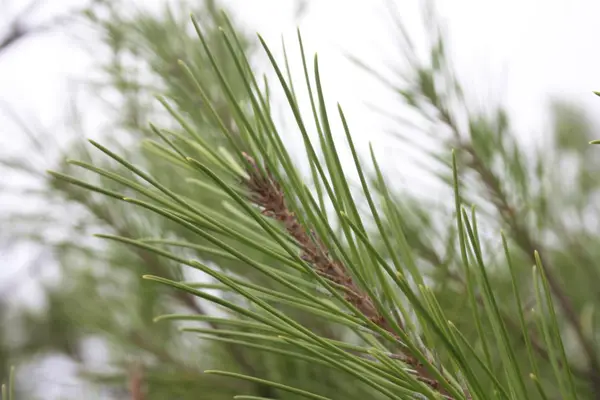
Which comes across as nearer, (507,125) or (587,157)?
(507,125)

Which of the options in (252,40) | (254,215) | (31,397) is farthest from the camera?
(31,397)

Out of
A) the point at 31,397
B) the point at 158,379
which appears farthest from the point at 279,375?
the point at 31,397

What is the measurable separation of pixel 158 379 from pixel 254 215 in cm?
35

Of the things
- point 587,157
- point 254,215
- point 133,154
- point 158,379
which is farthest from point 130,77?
point 587,157

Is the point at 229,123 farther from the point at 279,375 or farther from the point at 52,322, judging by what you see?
the point at 52,322

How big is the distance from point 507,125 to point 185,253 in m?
0.27

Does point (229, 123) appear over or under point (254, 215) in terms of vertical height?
over

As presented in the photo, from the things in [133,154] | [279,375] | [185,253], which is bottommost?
[279,375]

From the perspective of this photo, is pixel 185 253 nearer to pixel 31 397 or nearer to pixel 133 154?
pixel 133 154

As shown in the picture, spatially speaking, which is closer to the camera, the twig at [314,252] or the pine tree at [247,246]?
the twig at [314,252]

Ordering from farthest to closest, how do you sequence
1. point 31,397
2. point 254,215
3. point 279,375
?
point 31,397, point 279,375, point 254,215

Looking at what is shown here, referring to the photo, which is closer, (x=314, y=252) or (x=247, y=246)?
(x=314, y=252)

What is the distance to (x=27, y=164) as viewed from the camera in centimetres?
47

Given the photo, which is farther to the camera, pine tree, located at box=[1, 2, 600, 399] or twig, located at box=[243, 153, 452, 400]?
pine tree, located at box=[1, 2, 600, 399]
